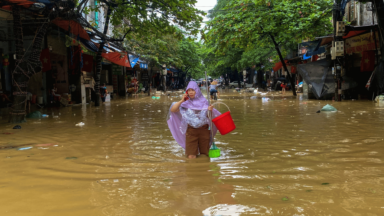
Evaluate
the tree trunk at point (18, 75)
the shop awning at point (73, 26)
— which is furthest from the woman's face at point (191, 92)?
the shop awning at point (73, 26)

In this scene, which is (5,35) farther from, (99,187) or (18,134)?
(99,187)

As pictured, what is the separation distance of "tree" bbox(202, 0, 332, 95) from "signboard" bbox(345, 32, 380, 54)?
1.59 m

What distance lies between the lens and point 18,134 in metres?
7.82

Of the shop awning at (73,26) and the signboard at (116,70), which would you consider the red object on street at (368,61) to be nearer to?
the shop awning at (73,26)

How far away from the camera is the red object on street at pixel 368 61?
16688 mm

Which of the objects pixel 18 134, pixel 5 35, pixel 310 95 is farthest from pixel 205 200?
pixel 310 95

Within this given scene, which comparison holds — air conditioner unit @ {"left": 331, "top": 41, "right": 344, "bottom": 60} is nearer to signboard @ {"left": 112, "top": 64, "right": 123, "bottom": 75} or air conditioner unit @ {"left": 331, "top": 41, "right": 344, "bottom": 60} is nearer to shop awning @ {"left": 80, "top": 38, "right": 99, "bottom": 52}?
shop awning @ {"left": 80, "top": 38, "right": 99, "bottom": 52}

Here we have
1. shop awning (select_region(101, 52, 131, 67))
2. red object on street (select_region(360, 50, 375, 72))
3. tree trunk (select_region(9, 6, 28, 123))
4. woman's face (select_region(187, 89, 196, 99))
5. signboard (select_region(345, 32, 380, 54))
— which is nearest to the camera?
woman's face (select_region(187, 89, 196, 99))

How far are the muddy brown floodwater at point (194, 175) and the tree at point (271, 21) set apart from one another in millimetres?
11640

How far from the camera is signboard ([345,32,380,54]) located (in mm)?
16359

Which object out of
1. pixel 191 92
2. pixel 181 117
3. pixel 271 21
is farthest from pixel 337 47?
pixel 191 92

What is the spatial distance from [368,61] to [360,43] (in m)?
1.12

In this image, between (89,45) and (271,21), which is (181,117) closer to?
(89,45)

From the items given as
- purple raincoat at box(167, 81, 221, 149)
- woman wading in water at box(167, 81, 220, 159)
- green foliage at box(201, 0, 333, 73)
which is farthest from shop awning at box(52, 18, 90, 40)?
woman wading in water at box(167, 81, 220, 159)
